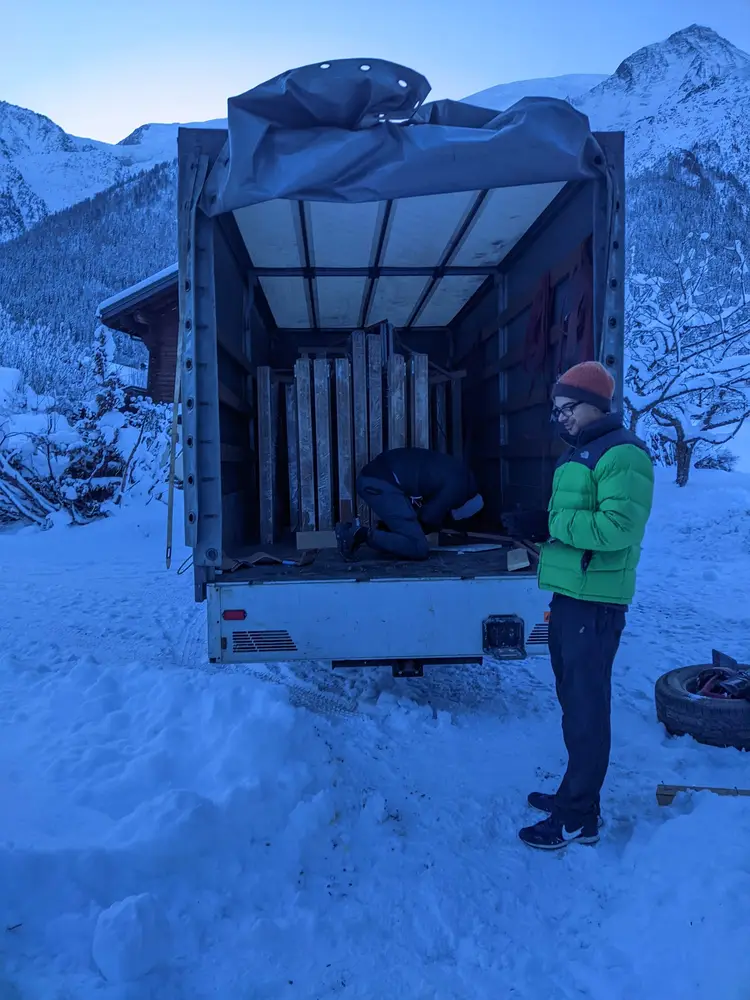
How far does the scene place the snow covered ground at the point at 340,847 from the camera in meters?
2.24

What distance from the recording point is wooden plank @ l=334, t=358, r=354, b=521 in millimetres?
5781

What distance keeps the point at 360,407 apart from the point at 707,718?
3.42 meters

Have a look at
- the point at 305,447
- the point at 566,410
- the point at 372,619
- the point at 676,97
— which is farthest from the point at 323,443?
the point at 676,97

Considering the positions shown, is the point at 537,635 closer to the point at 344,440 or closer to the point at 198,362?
the point at 198,362

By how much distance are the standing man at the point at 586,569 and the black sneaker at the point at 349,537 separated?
1888 mm

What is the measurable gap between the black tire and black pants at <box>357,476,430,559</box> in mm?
1706

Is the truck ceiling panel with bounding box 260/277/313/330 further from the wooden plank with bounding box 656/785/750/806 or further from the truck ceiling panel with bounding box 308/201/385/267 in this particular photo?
the wooden plank with bounding box 656/785/750/806

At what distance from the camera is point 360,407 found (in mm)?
5945

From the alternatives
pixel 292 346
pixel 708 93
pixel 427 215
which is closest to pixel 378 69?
pixel 427 215

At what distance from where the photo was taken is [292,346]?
8141mm

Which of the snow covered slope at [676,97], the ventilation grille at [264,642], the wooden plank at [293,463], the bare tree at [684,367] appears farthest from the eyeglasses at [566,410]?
the snow covered slope at [676,97]

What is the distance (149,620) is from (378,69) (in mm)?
5298

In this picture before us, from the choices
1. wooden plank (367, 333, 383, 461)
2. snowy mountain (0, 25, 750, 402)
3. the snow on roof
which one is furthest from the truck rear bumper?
snowy mountain (0, 25, 750, 402)

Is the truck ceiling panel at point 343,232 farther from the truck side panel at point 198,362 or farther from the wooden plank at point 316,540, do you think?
the wooden plank at point 316,540
